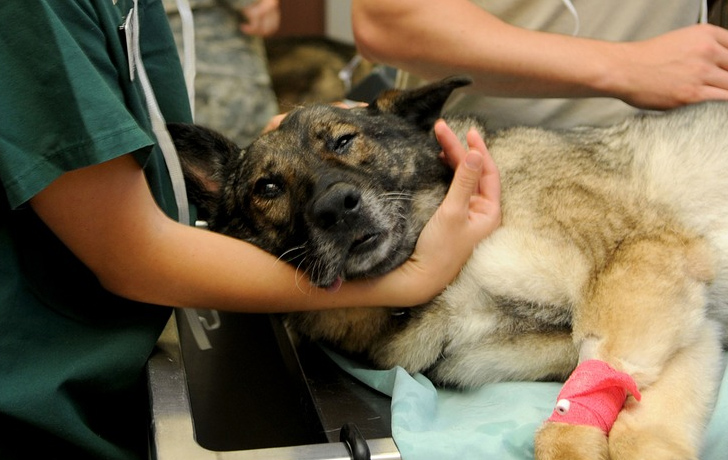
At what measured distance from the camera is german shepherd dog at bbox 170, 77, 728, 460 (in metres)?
1.35

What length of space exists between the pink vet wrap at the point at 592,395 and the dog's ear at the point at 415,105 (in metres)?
0.82

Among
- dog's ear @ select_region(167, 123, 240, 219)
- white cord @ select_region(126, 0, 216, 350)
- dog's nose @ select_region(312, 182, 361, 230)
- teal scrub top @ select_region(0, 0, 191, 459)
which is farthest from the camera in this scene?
dog's ear @ select_region(167, 123, 240, 219)

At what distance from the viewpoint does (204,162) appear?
180 cm

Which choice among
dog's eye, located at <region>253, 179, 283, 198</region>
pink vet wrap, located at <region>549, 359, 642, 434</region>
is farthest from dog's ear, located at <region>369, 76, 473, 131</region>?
pink vet wrap, located at <region>549, 359, 642, 434</region>

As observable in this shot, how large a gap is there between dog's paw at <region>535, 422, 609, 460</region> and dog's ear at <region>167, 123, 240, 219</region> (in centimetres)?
103

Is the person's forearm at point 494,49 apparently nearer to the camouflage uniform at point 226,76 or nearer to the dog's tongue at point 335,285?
the dog's tongue at point 335,285

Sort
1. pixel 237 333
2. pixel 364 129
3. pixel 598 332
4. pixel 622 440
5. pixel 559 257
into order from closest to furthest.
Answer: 1. pixel 622 440
2. pixel 598 332
3. pixel 559 257
4. pixel 364 129
5. pixel 237 333

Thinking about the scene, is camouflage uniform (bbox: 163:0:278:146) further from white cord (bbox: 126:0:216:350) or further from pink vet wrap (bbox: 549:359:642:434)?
pink vet wrap (bbox: 549:359:642:434)

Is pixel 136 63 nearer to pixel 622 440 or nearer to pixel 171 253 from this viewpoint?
pixel 171 253

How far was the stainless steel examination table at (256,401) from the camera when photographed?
3.80ft

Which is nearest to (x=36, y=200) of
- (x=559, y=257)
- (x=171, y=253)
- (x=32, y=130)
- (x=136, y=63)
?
(x=32, y=130)

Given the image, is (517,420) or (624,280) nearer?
(517,420)

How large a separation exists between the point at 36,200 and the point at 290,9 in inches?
205

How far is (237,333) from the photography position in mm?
2020
